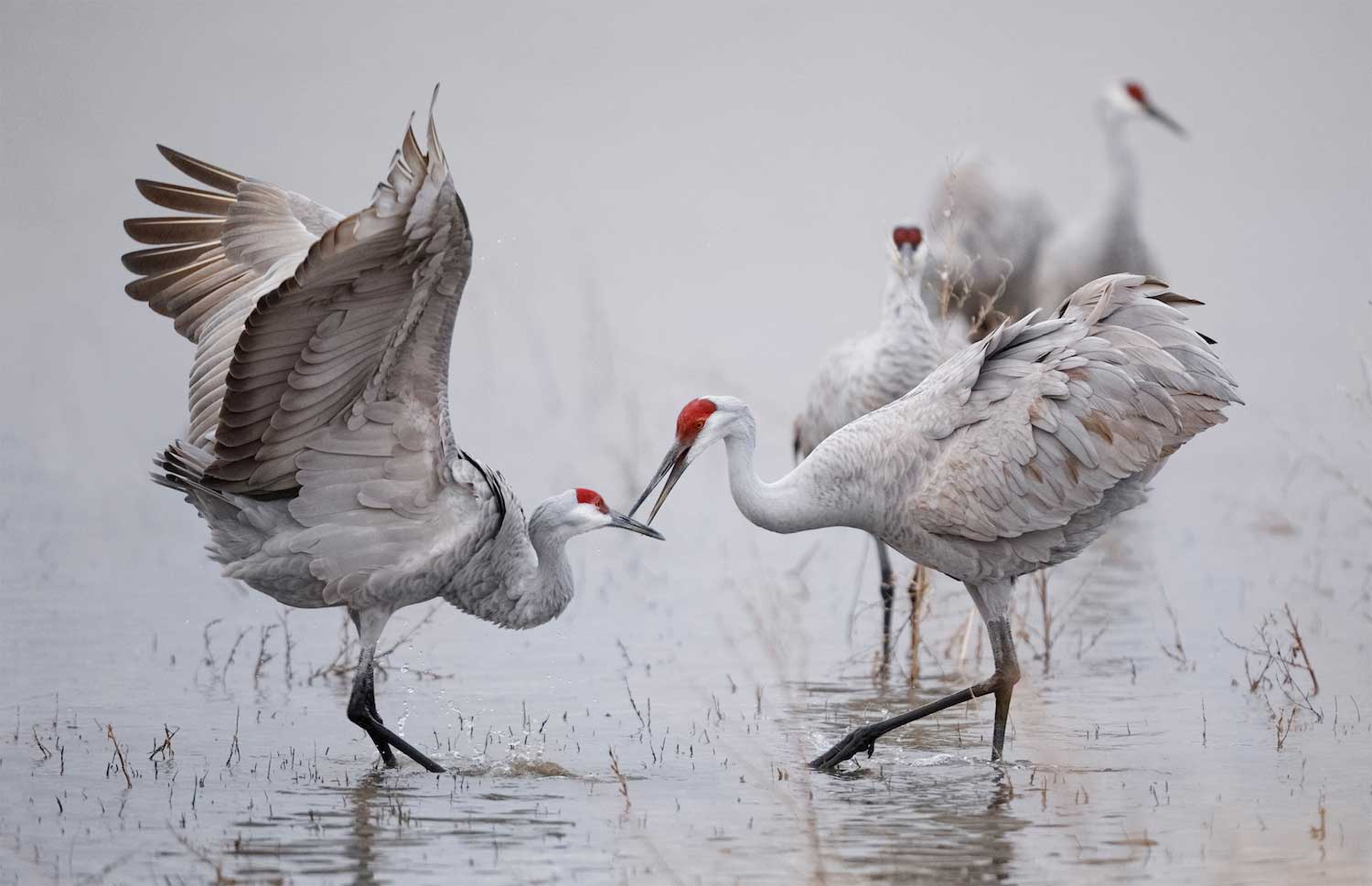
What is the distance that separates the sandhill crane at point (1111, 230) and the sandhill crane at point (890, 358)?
5496mm

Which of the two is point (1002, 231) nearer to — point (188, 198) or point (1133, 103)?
point (1133, 103)

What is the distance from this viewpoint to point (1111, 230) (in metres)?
14.4

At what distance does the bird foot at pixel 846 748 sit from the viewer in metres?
6.48

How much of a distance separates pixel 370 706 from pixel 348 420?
3.13ft

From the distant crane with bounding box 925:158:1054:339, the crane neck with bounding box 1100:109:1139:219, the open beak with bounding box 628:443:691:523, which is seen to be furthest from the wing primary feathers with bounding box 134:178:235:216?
the crane neck with bounding box 1100:109:1139:219

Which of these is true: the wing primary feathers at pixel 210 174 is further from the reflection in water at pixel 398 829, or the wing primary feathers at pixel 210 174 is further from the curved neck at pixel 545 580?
the reflection in water at pixel 398 829

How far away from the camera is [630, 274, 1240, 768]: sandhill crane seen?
257 inches

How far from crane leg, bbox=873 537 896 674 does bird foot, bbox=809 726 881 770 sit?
158 centimetres

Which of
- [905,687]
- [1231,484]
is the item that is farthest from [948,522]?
[1231,484]

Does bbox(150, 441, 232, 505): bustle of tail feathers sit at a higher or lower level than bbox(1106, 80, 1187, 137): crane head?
lower

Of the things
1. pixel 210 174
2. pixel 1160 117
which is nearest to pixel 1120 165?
pixel 1160 117

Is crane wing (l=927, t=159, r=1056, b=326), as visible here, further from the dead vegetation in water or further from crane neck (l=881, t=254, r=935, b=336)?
the dead vegetation in water

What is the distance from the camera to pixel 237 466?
20.9ft

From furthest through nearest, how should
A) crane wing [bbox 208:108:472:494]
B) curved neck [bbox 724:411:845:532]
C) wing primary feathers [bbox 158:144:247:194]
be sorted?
1. wing primary feathers [bbox 158:144:247:194]
2. curved neck [bbox 724:411:845:532]
3. crane wing [bbox 208:108:472:494]
